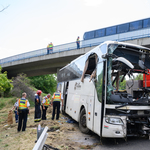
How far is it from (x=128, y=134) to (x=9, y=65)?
91.9ft

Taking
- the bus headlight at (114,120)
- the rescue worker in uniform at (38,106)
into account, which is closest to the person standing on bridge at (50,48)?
the rescue worker in uniform at (38,106)

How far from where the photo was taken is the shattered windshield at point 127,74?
5.14 metres

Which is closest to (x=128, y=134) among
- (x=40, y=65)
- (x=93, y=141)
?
(x=93, y=141)

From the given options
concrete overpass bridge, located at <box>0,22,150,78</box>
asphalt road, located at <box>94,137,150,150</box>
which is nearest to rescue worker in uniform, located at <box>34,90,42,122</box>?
asphalt road, located at <box>94,137,150,150</box>

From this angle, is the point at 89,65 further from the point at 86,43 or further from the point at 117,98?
the point at 86,43

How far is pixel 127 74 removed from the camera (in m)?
6.23

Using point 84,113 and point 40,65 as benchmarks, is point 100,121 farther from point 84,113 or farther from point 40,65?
point 40,65

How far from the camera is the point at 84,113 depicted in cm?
688

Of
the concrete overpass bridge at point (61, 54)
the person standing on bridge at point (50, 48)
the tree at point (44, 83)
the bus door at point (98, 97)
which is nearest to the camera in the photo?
the bus door at point (98, 97)

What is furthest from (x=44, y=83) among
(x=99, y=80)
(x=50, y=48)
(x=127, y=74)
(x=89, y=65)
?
(x=99, y=80)

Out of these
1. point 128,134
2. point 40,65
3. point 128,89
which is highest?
point 40,65

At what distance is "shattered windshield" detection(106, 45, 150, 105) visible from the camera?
514 centimetres

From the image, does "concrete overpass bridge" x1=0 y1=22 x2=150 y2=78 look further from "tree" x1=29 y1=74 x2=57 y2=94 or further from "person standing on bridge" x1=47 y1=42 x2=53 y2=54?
"tree" x1=29 y1=74 x2=57 y2=94

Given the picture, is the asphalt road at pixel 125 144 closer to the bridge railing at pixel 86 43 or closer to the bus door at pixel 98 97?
the bus door at pixel 98 97
